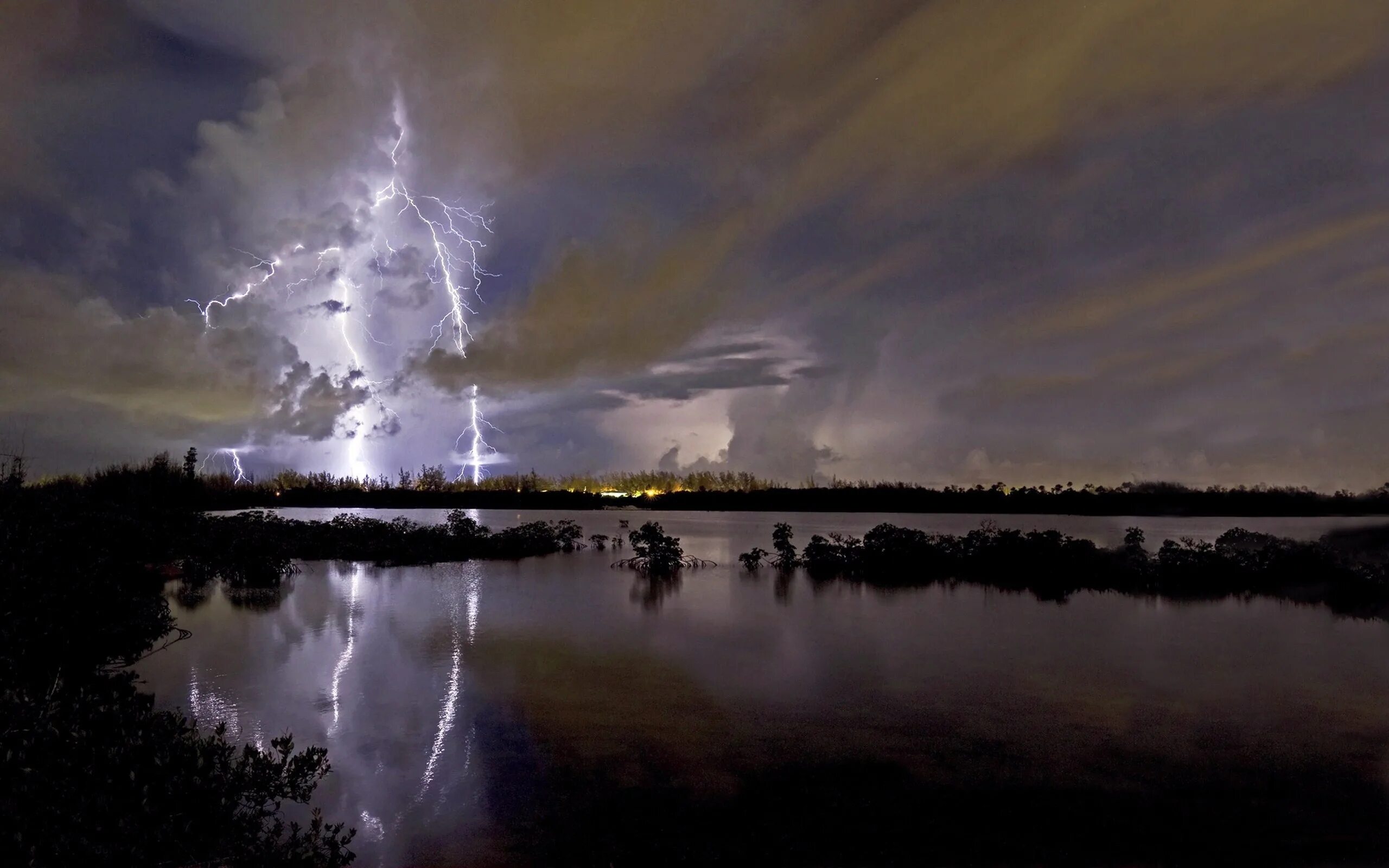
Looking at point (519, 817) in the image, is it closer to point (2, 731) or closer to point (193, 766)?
point (193, 766)

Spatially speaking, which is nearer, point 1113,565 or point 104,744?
point 104,744

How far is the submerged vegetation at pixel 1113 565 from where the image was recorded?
90.2 feet

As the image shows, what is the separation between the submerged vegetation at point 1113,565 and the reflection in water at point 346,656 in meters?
19.1

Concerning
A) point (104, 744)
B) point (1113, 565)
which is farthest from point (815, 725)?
A: point (1113, 565)

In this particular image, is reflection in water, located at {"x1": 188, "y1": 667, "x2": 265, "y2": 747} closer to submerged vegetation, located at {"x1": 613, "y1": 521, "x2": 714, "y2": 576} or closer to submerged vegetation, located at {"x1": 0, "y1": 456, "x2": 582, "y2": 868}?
submerged vegetation, located at {"x1": 0, "y1": 456, "x2": 582, "y2": 868}

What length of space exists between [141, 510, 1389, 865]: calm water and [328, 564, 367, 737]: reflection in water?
0.29ft

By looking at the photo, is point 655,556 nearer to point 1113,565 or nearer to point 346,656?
point 346,656

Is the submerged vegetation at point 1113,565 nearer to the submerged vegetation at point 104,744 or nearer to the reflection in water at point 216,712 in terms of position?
the reflection in water at point 216,712

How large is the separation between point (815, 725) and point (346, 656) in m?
11.5

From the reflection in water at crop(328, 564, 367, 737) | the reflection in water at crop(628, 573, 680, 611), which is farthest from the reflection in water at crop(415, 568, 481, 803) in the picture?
the reflection in water at crop(628, 573, 680, 611)

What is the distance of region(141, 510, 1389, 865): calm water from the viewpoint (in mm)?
9023

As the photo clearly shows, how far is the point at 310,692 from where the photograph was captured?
14680mm

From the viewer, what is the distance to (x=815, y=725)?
13289 mm

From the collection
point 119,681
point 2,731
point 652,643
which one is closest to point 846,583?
point 652,643
